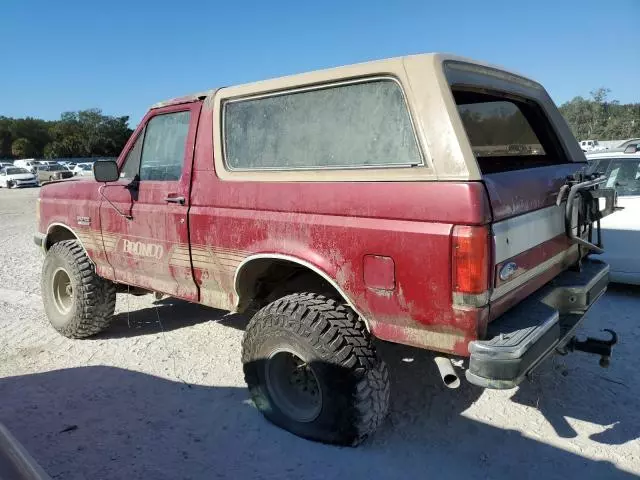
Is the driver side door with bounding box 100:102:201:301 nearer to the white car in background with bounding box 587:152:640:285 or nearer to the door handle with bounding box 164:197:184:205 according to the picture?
the door handle with bounding box 164:197:184:205

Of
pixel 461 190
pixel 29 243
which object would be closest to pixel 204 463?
pixel 461 190

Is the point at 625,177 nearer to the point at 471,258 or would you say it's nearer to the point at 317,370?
the point at 471,258

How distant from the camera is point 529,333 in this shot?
244cm

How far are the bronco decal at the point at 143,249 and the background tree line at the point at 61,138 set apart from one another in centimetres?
6781

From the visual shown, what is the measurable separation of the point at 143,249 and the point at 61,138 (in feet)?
243

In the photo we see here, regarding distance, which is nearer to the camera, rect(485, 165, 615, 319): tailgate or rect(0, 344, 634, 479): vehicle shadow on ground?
rect(485, 165, 615, 319): tailgate

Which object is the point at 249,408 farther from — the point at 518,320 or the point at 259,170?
the point at 518,320

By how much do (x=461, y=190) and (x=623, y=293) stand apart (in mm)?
4369

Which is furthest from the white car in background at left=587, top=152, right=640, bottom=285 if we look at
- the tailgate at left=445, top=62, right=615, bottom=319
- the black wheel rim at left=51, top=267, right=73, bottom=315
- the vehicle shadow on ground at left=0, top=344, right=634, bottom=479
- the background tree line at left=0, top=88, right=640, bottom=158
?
the background tree line at left=0, top=88, right=640, bottom=158

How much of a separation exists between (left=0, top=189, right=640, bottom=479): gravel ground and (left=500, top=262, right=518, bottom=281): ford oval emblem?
1.08 metres

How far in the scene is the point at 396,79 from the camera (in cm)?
269

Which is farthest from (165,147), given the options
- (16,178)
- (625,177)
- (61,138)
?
(61,138)

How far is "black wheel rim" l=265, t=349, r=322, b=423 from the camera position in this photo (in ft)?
10.2

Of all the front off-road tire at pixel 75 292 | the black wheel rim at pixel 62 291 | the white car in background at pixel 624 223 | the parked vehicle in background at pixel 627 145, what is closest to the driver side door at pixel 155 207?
the front off-road tire at pixel 75 292
